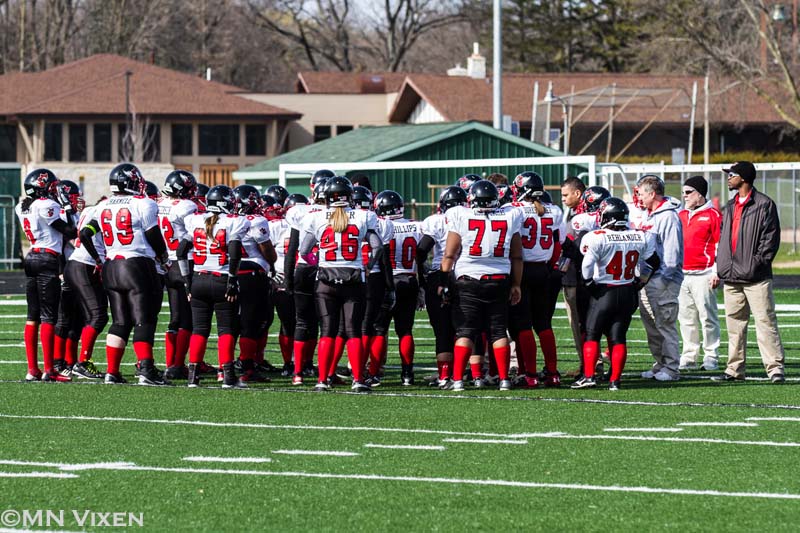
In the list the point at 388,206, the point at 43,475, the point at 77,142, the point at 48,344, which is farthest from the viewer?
the point at 77,142

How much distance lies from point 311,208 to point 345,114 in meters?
45.4

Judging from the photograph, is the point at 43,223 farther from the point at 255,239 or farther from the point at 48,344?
the point at 255,239

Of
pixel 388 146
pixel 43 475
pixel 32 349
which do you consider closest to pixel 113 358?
pixel 32 349

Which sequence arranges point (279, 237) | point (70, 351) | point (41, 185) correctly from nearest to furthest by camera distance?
point (41, 185) → point (70, 351) → point (279, 237)

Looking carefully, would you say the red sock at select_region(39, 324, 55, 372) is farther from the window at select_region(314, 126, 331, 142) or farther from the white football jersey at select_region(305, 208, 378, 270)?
the window at select_region(314, 126, 331, 142)

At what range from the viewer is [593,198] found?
1257 centimetres

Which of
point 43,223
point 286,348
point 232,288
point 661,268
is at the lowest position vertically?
point 286,348

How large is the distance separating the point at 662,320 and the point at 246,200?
392 centimetres

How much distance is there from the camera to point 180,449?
8.45 meters

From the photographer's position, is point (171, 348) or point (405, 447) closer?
point (405, 447)

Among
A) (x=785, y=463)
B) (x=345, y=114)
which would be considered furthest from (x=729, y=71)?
(x=785, y=463)

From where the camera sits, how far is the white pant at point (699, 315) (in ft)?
43.1

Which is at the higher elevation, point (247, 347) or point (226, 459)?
point (247, 347)

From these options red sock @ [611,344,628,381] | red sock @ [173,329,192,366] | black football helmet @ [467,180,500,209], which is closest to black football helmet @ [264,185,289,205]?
red sock @ [173,329,192,366]
